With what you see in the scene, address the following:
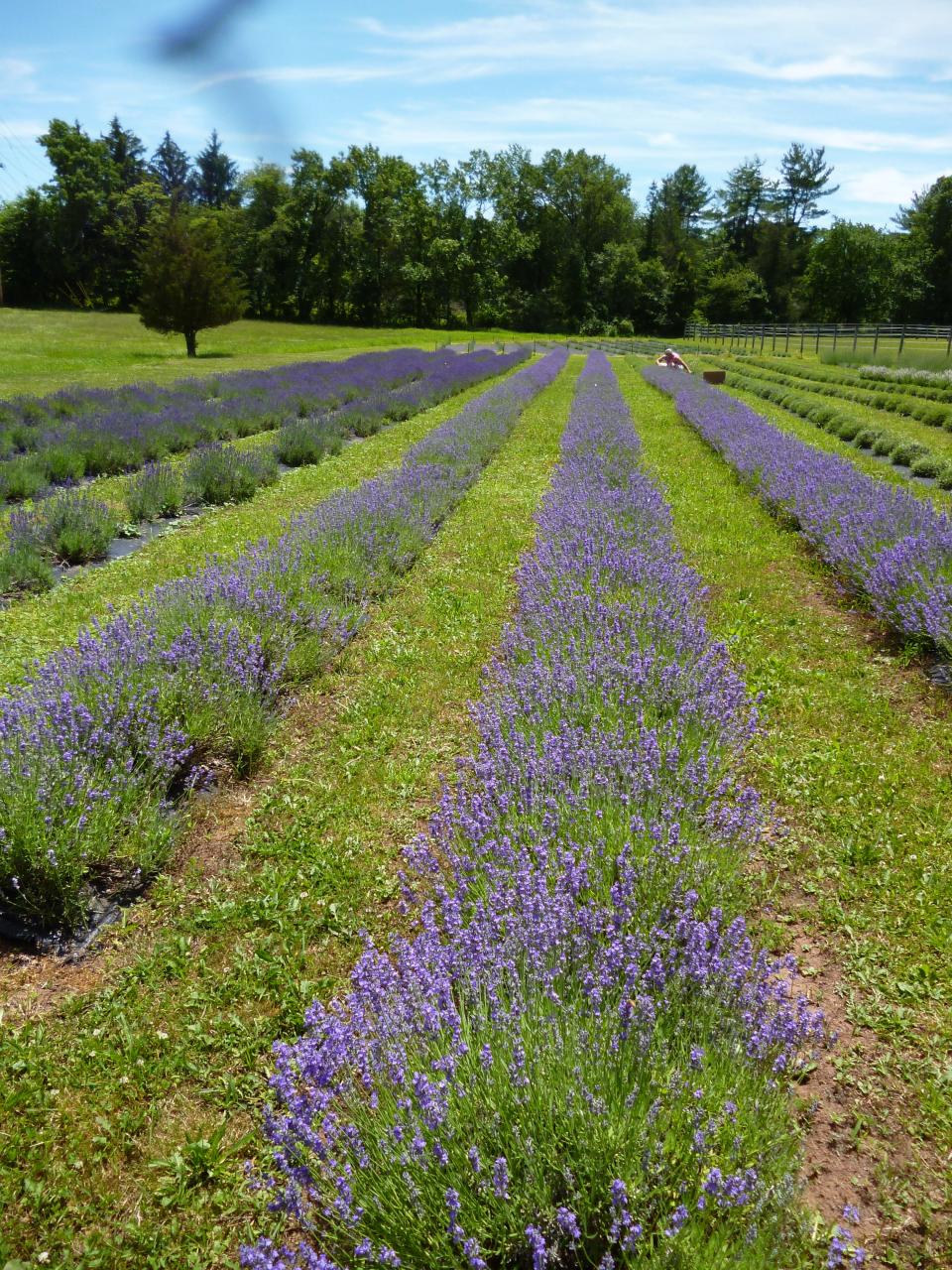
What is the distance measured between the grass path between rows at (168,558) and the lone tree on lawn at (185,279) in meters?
21.5

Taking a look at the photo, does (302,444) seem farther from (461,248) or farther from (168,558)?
(461,248)

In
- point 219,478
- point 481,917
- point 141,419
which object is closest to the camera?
point 481,917

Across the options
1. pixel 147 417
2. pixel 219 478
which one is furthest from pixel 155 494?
pixel 147 417

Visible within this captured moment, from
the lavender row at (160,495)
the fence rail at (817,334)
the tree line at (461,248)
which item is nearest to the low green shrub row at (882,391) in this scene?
the fence rail at (817,334)

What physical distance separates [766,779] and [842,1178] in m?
2.17

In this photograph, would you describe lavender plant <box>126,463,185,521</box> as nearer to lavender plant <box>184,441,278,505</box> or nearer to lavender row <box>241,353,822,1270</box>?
lavender plant <box>184,441,278,505</box>

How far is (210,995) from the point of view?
9.16 feet

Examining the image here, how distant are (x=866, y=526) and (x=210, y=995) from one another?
6670 millimetres

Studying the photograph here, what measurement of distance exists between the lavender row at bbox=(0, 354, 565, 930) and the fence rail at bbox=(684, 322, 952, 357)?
33.9 metres

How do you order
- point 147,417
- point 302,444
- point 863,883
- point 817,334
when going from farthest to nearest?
point 817,334 → point 147,417 → point 302,444 → point 863,883

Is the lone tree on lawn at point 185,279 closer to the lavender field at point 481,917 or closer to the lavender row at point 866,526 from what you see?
the lavender row at point 866,526

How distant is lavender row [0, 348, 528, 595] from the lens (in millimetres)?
7211

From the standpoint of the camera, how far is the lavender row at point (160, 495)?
7211 millimetres

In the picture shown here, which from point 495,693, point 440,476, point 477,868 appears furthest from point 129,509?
point 477,868
